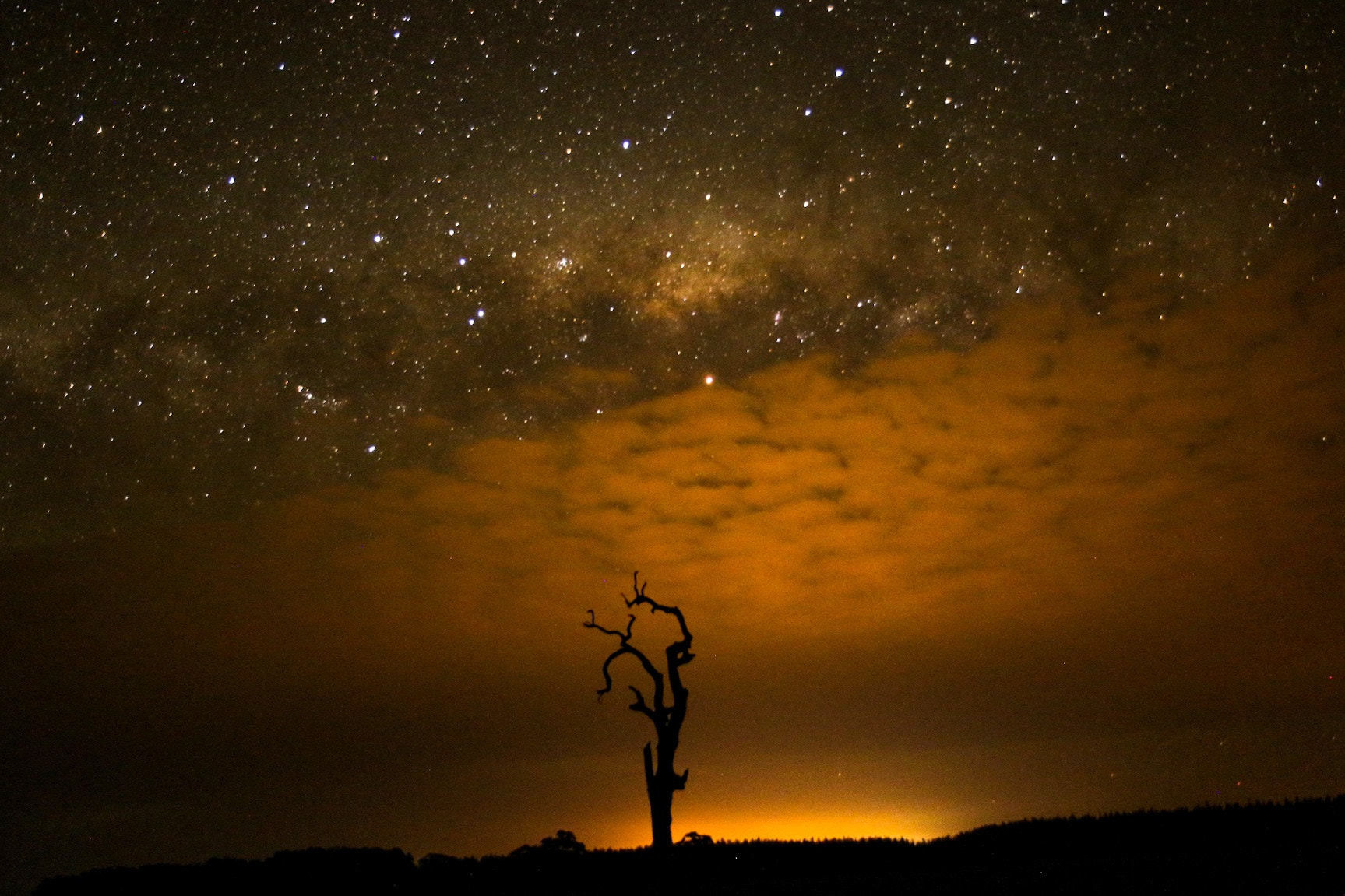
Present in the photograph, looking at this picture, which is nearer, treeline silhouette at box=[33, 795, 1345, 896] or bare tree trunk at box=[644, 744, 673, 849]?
treeline silhouette at box=[33, 795, 1345, 896]

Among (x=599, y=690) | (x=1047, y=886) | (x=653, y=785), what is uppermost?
(x=599, y=690)

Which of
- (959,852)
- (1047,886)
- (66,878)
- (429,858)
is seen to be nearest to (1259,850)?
(1047,886)

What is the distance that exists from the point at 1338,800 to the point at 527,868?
45.8 feet

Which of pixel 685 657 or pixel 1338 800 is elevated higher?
pixel 685 657

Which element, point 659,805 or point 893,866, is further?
point 659,805

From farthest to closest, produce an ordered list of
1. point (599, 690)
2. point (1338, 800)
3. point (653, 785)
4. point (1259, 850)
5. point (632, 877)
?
1. point (599, 690)
2. point (653, 785)
3. point (632, 877)
4. point (1338, 800)
5. point (1259, 850)

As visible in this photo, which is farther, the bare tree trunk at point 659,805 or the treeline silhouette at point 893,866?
the bare tree trunk at point 659,805

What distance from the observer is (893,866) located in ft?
55.1

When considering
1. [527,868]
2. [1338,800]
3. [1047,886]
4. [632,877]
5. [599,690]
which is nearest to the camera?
[1047,886]

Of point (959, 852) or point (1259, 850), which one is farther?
point (959, 852)

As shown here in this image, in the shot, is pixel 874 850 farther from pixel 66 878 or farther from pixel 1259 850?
pixel 66 878

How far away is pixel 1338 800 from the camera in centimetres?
1611

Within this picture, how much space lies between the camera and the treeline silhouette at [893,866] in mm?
12625

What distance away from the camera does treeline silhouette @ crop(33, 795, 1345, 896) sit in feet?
41.4
